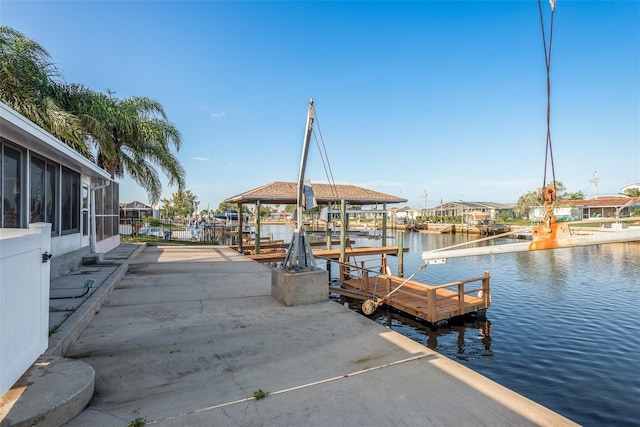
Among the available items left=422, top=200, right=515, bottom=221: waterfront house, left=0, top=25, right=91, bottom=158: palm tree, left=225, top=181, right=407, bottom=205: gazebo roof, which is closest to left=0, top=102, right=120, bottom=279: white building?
left=0, top=25, right=91, bottom=158: palm tree

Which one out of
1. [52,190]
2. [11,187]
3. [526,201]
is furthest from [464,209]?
[11,187]

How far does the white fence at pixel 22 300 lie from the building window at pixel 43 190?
506cm

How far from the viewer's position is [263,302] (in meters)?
6.84

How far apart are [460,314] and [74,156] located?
38.1ft

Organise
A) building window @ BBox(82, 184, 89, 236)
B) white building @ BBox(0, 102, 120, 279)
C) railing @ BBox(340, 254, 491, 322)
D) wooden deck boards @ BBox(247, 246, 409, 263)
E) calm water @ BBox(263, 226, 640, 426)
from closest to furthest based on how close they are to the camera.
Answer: white building @ BBox(0, 102, 120, 279)
calm water @ BBox(263, 226, 640, 426)
railing @ BBox(340, 254, 491, 322)
building window @ BBox(82, 184, 89, 236)
wooden deck boards @ BBox(247, 246, 409, 263)

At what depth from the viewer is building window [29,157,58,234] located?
294 inches

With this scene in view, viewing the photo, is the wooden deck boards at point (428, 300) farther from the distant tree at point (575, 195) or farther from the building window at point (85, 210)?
the distant tree at point (575, 195)

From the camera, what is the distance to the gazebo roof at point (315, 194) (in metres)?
16.1

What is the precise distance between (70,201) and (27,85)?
19.5 ft

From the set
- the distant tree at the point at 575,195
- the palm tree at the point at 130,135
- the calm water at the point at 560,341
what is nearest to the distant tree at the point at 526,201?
the distant tree at the point at 575,195

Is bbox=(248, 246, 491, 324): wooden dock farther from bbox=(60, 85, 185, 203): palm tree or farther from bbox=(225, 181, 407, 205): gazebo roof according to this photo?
bbox=(60, 85, 185, 203): palm tree

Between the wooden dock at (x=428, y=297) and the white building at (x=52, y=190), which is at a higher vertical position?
the white building at (x=52, y=190)

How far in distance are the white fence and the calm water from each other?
314 inches

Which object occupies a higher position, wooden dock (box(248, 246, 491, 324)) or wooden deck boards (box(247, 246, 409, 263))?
wooden deck boards (box(247, 246, 409, 263))
